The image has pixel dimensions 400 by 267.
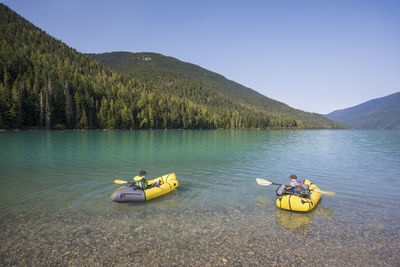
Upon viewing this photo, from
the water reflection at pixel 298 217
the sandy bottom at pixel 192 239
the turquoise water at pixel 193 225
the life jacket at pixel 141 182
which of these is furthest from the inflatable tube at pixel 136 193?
the water reflection at pixel 298 217

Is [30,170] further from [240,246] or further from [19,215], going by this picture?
[240,246]

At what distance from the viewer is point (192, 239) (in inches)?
333

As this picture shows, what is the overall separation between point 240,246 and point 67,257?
5.61 meters

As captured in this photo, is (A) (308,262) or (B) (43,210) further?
(B) (43,210)

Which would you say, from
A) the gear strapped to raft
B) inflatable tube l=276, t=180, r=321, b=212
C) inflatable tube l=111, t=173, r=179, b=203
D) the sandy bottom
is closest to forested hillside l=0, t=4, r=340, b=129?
inflatable tube l=111, t=173, r=179, b=203

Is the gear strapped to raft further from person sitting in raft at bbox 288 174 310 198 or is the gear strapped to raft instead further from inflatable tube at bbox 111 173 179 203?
inflatable tube at bbox 111 173 179 203

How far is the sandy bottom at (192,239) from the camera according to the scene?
7160 mm

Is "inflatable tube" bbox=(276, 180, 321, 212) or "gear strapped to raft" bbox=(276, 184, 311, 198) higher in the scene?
"gear strapped to raft" bbox=(276, 184, 311, 198)

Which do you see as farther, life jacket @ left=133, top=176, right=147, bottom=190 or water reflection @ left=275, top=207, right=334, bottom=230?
life jacket @ left=133, top=176, right=147, bottom=190

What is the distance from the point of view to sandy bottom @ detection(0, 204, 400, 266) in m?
7.16

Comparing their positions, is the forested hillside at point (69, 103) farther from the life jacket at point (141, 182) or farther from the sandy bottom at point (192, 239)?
the sandy bottom at point (192, 239)

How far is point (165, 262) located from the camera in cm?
698

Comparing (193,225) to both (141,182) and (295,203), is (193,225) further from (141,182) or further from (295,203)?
(295,203)

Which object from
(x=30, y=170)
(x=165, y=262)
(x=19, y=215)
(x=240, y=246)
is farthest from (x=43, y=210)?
(x=30, y=170)
